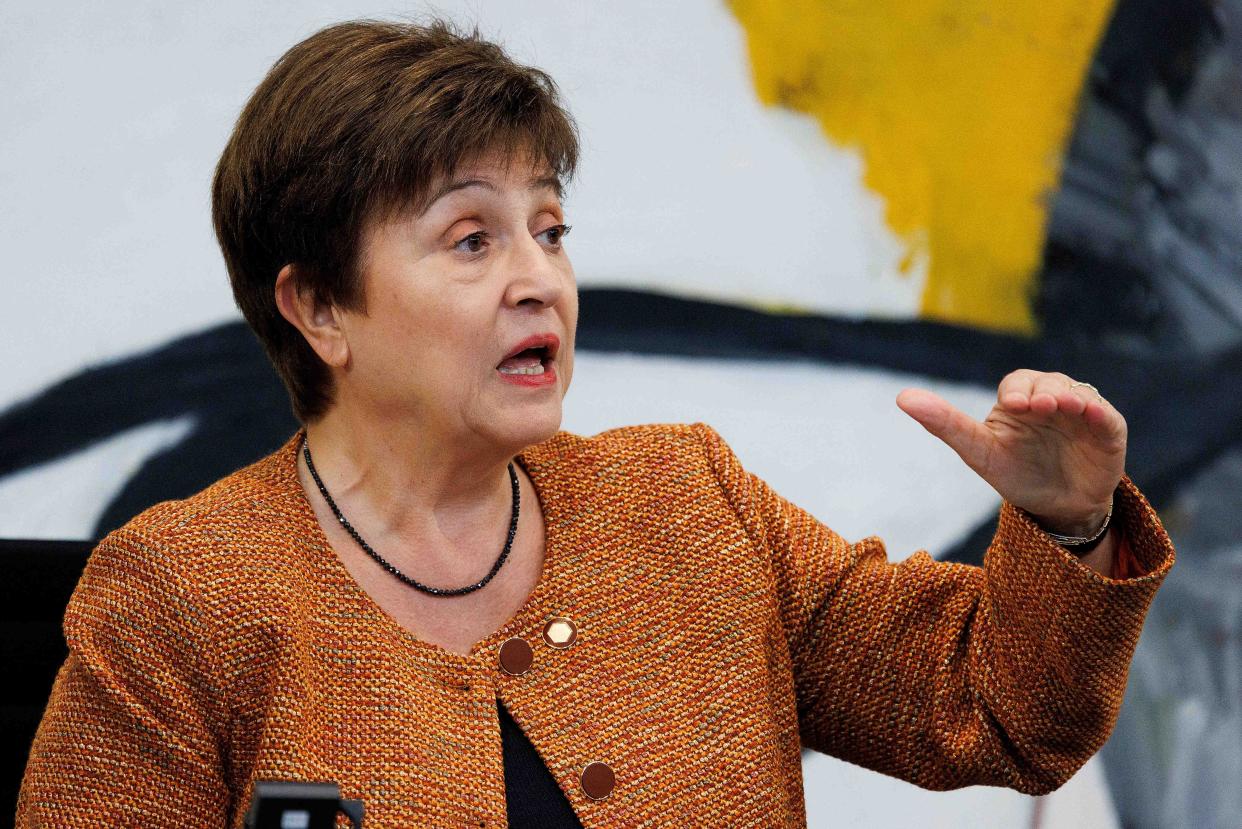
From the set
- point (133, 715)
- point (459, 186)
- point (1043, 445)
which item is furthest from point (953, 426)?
point (133, 715)

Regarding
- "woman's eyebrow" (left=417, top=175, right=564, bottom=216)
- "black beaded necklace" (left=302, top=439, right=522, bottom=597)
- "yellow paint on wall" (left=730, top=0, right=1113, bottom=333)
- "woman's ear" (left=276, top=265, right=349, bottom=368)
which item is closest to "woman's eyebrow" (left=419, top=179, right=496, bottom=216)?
"woman's eyebrow" (left=417, top=175, right=564, bottom=216)

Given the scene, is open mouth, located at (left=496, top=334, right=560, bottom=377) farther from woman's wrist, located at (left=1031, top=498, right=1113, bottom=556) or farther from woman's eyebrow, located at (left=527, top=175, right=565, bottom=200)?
woman's wrist, located at (left=1031, top=498, right=1113, bottom=556)

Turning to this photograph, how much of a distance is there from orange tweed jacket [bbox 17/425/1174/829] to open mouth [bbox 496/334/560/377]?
20 cm

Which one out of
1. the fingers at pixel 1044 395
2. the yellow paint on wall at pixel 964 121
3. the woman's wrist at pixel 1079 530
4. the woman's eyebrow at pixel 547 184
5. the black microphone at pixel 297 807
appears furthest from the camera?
the yellow paint on wall at pixel 964 121

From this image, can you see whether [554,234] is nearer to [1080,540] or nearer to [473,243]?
[473,243]

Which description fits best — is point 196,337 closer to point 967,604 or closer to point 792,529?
point 792,529

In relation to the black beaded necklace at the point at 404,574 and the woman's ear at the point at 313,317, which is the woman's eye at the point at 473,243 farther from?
the black beaded necklace at the point at 404,574

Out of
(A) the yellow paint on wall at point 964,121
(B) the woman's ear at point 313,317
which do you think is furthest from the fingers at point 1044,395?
(A) the yellow paint on wall at point 964,121

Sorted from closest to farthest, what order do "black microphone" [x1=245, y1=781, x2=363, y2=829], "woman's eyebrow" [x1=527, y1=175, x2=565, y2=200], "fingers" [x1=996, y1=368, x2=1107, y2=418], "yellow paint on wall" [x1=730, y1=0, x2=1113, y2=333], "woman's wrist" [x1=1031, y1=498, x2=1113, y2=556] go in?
1. "black microphone" [x1=245, y1=781, x2=363, y2=829]
2. "fingers" [x1=996, y1=368, x2=1107, y2=418]
3. "woman's wrist" [x1=1031, y1=498, x2=1113, y2=556]
4. "woman's eyebrow" [x1=527, y1=175, x2=565, y2=200]
5. "yellow paint on wall" [x1=730, y1=0, x2=1113, y2=333]

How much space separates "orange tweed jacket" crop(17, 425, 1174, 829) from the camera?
1191mm

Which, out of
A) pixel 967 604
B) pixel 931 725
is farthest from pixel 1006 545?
pixel 931 725

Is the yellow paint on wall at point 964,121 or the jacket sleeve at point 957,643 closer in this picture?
the jacket sleeve at point 957,643

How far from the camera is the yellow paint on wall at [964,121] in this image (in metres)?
2.09

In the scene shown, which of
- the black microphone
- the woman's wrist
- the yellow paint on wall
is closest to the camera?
the black microphone
